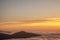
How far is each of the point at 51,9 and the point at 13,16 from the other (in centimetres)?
43

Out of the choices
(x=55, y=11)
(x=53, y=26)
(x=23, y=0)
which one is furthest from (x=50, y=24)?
(x=23, y=0)

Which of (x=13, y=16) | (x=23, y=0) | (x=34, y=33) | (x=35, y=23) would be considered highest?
(x=23, y=0)

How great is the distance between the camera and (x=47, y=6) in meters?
1.60

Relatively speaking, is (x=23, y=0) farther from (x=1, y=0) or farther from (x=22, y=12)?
(x=1, y=0)

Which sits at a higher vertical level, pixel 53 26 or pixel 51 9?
pixel 51 9

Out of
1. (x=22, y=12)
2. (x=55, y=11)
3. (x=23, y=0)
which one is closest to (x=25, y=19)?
(x=22, y=12)

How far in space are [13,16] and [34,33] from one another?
300 mm

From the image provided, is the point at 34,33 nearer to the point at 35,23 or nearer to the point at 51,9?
the point at 35,23

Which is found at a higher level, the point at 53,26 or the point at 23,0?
Result: the point at 23,0

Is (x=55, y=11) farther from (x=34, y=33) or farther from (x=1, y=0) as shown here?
(x=1, y=0)

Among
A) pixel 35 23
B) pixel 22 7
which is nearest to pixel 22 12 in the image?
pixel 22 7

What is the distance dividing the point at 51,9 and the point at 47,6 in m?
0.06

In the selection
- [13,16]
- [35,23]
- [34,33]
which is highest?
[13,16]

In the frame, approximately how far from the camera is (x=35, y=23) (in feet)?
5.18
